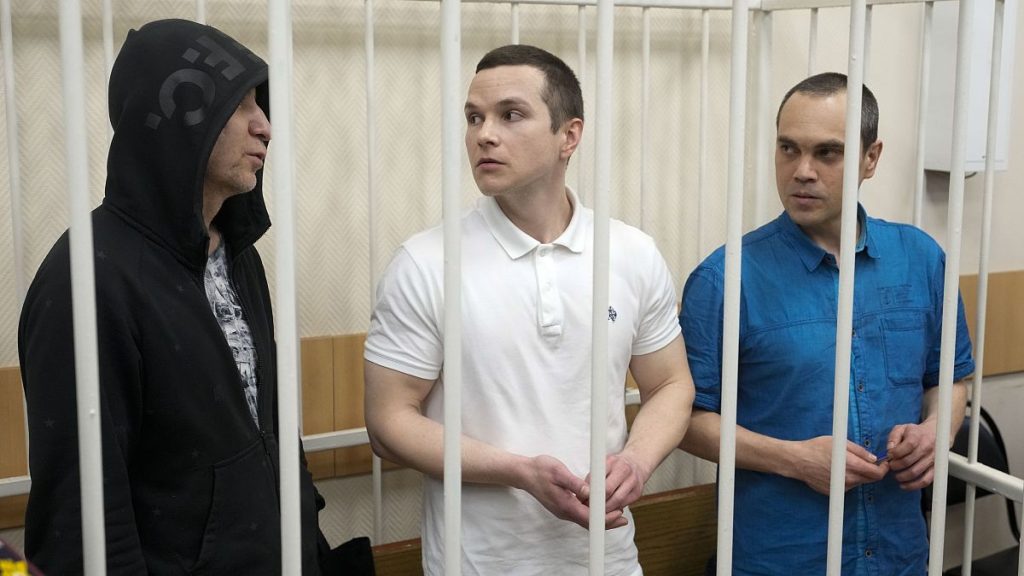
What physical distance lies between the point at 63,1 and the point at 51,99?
1137 mm

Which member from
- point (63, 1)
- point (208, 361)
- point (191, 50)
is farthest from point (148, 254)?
point (63, 1)

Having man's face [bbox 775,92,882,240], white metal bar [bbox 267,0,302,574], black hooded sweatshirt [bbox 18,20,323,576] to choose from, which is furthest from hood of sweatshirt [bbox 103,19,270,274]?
man's face [bbox 775,92,882,240]

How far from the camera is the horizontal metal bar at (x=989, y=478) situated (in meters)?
1.51

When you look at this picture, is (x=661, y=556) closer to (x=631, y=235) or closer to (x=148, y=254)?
(x=631, y=235)

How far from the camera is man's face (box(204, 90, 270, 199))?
1218 mm

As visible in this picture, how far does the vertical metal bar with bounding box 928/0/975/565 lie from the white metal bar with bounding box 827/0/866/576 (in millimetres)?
124

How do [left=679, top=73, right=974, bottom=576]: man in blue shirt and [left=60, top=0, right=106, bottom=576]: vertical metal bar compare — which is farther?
[left=679, top=73, right=974, bottom=576]: man in blue shirt

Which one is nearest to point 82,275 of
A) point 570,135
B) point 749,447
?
point 570,135

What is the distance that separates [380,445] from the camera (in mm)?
1444

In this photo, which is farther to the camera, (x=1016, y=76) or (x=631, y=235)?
(x=1016, y=76)

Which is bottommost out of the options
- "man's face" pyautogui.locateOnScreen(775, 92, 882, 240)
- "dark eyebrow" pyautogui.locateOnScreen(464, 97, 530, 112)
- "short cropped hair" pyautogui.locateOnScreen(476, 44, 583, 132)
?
"man's face" pyautogui.locateOnScreen(775, 92, 882, 240)

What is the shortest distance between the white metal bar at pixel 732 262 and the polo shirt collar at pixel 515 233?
1.85ft

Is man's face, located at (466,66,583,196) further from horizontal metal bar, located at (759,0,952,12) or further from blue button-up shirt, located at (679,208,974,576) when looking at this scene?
horizontal metal bar, located at (759,0,952,12)

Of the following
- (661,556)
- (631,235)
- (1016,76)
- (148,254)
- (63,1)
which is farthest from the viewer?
(1016,76)
